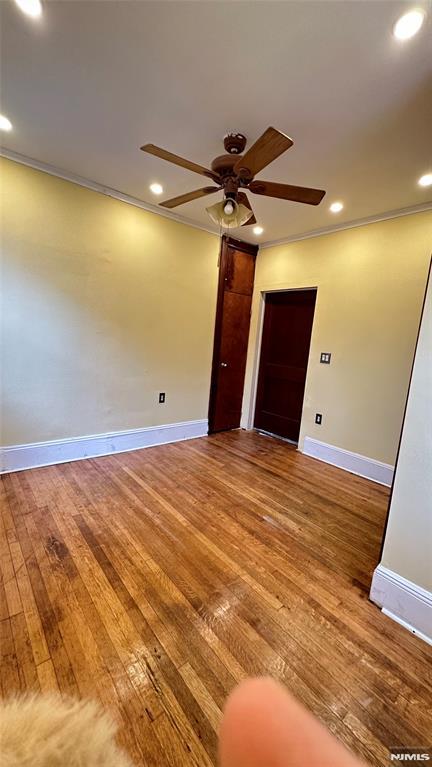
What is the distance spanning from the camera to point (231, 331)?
14.0ft

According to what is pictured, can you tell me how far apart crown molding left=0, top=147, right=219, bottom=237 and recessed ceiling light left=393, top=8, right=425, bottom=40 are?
97.9 inches

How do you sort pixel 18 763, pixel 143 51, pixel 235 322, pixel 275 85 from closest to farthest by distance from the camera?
pixel 18 763
pixel 143 51
pixel 275 85
pixel 235 322

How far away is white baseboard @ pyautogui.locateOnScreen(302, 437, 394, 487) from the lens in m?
3.11

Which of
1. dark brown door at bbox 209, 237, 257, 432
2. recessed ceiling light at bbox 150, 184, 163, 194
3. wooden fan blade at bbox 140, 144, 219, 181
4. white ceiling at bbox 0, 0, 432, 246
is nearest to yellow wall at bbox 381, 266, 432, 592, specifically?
white ceiling at bbox 0, 0, 432, 246

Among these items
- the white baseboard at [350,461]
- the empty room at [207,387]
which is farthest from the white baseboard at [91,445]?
the white baseboard at [350,461]

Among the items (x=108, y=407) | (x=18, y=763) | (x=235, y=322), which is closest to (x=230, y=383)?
(x=235, y=322)

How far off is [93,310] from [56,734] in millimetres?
2911

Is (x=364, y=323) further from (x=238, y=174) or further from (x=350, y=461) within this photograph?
(x=238, y=174)

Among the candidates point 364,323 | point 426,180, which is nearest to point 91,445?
point 364,323

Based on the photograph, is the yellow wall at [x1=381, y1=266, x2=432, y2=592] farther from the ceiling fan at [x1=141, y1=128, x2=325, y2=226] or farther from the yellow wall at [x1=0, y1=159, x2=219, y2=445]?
the yellow wall at [x1=0, y1=159, x2=219, y2=445]

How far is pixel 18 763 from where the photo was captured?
93 centimetres

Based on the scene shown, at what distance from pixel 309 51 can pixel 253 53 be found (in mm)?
265

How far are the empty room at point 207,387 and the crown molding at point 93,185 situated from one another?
0.03 metres

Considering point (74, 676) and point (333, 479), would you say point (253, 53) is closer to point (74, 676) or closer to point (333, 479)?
point (74, 676)
